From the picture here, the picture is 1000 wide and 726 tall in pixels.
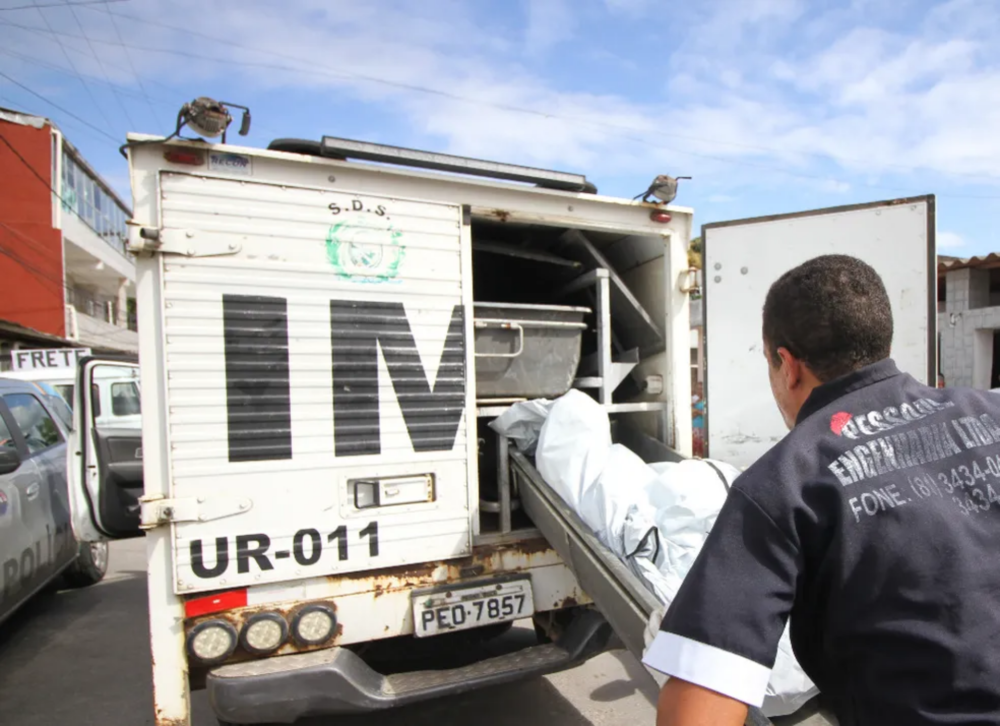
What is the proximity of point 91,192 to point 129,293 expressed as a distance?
8.17 metres

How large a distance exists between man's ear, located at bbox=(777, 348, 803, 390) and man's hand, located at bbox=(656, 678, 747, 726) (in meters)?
0.65

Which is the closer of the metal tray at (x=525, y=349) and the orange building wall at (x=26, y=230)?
the metal tray at (x=525, y=349)

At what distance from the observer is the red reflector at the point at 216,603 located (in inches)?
91.6

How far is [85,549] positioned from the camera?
18.0 ft

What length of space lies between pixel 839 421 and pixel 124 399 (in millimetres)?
6730

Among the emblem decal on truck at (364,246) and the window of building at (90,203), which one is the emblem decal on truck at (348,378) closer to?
the emblem decal on truck at (364,246)

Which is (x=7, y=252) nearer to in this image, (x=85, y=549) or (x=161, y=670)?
(x=85, y=549)

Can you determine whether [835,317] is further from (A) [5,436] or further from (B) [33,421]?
(B) [33,421]

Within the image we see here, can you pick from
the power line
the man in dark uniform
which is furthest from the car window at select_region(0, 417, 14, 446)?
the power line

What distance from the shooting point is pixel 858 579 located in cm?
102

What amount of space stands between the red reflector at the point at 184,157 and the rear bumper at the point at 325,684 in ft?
6.11

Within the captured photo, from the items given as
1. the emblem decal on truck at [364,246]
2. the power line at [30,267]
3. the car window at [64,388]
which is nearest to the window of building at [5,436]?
the emblem decal on truck at [364,246]

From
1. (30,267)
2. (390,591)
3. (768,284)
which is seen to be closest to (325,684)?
(390,591)

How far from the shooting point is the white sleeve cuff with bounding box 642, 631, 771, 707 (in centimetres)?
95
